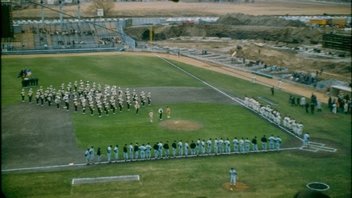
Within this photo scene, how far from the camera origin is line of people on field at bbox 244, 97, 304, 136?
2957cm

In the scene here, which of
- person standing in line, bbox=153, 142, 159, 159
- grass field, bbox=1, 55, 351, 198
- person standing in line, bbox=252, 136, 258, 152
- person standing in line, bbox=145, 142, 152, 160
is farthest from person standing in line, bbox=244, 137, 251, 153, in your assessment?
person standing in line, bbox=145, 142, 152, 160

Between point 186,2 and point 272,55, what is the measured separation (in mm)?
60720

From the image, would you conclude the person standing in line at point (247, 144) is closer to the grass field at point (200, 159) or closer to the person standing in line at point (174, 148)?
the grass field at point (200, 159)

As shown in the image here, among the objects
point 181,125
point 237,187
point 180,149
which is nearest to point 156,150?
point 180,149

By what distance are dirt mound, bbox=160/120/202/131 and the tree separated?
60665 millimetres

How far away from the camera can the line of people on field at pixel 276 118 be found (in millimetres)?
29567

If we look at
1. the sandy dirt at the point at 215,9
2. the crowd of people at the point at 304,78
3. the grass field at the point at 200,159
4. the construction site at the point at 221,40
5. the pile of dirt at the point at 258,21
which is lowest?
the grass field at the point at 200,159

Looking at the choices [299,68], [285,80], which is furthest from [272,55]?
[285,80]

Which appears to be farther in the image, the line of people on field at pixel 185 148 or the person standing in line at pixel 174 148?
the person standing in line at pixel 174 148

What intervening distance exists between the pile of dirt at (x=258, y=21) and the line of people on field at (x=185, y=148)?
59367mm

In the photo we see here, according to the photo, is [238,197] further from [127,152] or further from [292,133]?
[292,133]

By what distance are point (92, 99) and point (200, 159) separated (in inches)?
538

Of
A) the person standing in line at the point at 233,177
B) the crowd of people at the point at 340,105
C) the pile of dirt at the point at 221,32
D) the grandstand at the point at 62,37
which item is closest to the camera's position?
the person standing in line at the point at 233,177

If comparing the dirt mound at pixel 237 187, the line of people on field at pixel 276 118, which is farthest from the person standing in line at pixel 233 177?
the line of people on field at pixel 276 118
